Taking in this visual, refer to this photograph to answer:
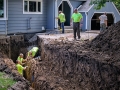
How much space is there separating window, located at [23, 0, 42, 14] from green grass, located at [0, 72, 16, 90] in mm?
11179

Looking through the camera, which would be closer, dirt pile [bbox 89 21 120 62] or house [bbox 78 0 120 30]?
dirt pile [bbox 89 21 120 62]

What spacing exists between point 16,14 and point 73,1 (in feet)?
19.2

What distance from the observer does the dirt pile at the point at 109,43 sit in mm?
10305

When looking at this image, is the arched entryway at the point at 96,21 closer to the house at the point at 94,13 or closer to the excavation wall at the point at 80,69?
the house at the point at 94,13

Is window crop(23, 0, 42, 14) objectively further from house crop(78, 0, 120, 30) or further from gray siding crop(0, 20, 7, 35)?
house crop(78, 0, 120, 30)

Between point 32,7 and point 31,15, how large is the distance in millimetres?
683

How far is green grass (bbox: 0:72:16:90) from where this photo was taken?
347 inches

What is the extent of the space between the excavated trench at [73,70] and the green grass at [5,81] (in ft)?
1.90

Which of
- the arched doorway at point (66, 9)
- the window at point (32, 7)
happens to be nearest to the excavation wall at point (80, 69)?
the window at point (32, 7)

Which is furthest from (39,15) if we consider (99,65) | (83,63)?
(99,65)

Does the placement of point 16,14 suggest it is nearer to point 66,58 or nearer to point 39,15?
point 39,15

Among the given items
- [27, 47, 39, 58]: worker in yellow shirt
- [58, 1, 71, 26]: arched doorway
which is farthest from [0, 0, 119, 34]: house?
[27, 47, 39, 58]: worker in yellow shirt

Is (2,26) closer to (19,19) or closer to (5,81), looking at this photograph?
(19,19)

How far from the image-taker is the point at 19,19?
67.2 feet
